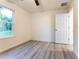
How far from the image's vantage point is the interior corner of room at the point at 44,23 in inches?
223

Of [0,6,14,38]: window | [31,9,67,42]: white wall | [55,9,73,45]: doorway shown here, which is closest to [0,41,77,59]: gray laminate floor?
[0,6,14,38]: window

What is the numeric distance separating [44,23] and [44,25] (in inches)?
6.5

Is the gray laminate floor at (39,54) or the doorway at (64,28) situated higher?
the doorway at (64,28)

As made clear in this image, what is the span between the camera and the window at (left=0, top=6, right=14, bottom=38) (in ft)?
14.1

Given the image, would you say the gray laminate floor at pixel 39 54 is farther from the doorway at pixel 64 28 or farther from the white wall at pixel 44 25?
the white wall at pixel 44 25

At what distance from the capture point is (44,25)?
7598mm

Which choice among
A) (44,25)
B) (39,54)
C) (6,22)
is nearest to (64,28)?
(44,25)

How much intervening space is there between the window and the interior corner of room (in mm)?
261

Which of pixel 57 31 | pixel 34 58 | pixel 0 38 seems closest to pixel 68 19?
pixel 57 31

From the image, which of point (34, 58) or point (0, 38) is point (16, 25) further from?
point (34, 58)

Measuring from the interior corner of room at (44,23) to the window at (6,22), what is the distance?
0.26 m

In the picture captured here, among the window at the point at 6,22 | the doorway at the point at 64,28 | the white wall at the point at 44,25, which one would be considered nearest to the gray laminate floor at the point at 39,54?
the window at the point at 6,22

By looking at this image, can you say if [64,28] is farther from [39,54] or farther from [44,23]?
A: [39,54]

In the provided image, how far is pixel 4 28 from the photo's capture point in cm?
454
